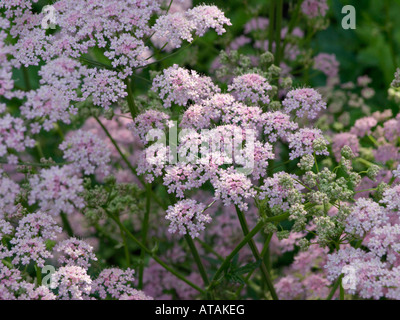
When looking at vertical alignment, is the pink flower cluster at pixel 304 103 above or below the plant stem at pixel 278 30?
below

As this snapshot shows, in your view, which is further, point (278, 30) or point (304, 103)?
point (278, 30)

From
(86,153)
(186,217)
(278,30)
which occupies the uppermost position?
(278,30)

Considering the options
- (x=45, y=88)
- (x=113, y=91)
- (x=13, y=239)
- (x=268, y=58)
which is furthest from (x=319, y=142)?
(x=13, y=239)

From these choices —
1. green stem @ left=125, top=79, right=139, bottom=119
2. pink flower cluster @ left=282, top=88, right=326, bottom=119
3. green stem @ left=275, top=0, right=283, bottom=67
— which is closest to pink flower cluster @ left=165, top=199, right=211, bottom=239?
green stem @ left=125, top=79, right=139, bottom=119

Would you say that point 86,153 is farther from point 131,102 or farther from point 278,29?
point 278,29

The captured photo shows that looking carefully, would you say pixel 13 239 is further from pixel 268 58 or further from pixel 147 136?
pixel 268 58

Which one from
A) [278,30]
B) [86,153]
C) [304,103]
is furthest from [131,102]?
[278,30]

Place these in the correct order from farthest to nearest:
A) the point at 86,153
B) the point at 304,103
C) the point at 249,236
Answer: the point at 304,103 < the point at 249,236 < the point at 86,153

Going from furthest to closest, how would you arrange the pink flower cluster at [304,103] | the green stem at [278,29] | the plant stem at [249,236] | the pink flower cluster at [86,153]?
the green stem at [278,29] < the pink flower cluster at [304,103] < the plant stem at [249,236] < the pink flower cluster at [86,153]

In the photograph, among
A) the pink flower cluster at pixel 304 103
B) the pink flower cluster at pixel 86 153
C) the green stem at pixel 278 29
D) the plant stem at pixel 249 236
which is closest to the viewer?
the pink flower cluster at pixel 86 153

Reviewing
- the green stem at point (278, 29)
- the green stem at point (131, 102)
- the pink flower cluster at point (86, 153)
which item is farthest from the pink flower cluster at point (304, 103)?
the pink flower cluster at point (86, 153)

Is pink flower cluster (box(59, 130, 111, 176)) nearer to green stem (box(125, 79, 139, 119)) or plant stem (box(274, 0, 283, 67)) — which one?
green stem (box(125, 79, 139, 119))

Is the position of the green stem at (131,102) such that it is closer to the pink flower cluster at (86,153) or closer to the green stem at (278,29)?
the pink flower cluster at (86,153)

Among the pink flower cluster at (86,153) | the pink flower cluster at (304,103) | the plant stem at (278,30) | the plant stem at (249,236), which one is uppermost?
the plant stem at (278,30)
